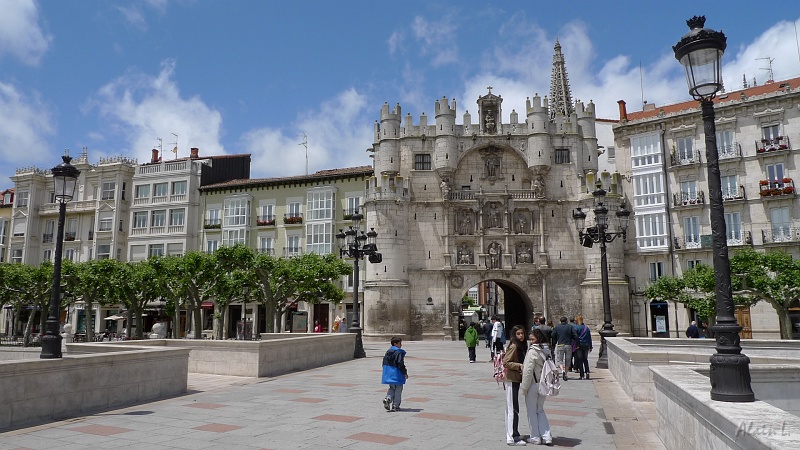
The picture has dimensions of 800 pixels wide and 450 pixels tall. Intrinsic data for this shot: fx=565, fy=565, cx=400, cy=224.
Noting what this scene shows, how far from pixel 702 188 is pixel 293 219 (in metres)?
32.4

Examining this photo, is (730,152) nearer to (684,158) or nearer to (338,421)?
→ (684,158)

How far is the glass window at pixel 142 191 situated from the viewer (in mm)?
52094

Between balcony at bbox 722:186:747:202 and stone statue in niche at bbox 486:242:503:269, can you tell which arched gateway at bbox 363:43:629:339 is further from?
balcony at bbox 722:186:747:202

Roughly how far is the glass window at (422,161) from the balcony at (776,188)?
23169mm

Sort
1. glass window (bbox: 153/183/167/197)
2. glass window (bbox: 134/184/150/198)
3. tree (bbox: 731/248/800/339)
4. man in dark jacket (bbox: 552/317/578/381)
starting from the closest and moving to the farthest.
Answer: man in dark jacket (bbox: 552/317/578/381) < tree (bbox: 731/248/800/339) < glass window (bbox: 153/183/167/197) < glass window (bbox: 134/184/150/198)

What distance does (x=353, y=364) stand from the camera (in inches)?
821

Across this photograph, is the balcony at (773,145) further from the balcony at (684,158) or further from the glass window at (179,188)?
the glass window at (179,188)

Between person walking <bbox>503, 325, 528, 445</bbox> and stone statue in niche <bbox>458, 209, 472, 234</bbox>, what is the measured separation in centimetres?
3452

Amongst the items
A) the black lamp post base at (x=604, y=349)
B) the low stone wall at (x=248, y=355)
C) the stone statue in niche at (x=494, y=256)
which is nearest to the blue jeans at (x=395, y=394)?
the low stone wall at (x=248, y=355)

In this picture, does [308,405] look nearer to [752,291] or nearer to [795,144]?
[752,291]

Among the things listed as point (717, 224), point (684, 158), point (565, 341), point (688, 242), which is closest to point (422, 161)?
point (684, 158)

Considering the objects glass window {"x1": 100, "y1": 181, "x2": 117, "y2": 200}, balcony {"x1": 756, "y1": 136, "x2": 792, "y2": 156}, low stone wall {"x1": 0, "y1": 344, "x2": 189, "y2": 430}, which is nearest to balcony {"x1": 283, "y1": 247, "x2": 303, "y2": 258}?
glass window {"x1": 100, "y1": 181, "x2": 117, "y2": 200}

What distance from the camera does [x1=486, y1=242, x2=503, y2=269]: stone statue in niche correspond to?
4231 cm

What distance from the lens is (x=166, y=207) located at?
51062 millimetres
